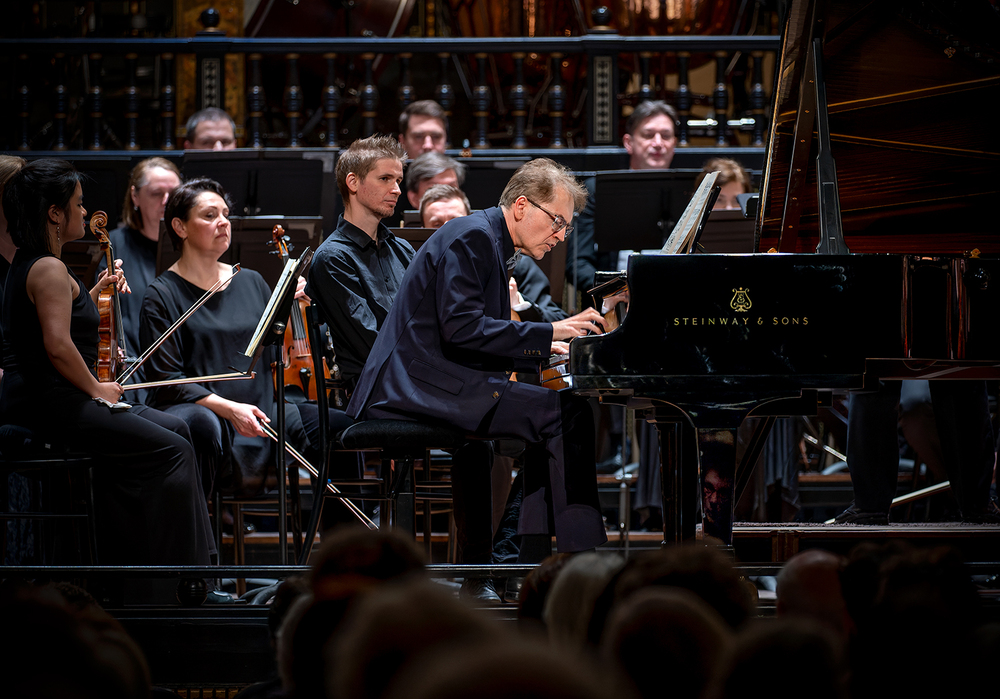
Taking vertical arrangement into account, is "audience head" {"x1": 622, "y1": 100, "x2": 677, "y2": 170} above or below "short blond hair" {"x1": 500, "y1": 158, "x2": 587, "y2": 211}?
above

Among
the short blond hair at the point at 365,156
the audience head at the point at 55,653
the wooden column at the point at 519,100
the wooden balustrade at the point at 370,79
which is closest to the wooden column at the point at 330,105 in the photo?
the wooden balustrade at the point at 370,79

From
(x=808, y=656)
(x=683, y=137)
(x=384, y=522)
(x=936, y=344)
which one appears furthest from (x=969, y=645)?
(x=683, y=137)

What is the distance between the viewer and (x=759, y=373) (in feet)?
8.46

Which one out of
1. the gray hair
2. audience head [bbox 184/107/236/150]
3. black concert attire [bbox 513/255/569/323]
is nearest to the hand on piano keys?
black concert attire [bbox 513/255/569/323]

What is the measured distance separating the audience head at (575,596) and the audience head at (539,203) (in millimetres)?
1637

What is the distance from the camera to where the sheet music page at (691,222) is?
295 cm

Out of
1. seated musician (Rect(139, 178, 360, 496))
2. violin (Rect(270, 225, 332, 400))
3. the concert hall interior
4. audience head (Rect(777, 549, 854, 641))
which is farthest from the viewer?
violin (Rect(270, 225, 332, 400))

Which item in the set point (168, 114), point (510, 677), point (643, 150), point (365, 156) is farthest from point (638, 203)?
point (510, 677)

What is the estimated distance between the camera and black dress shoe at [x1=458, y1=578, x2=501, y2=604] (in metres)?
2.90

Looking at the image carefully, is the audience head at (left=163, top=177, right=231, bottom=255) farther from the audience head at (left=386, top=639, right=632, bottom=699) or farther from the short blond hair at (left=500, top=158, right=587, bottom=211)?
the audience head at (left=386, top=639, right=632, bottom=699)

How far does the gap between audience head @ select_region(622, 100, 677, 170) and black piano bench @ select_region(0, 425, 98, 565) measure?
10.2 ft

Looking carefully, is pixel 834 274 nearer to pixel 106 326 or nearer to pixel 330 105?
pixel 106 326

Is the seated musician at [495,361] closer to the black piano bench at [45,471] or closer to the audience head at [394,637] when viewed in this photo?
the black piano bench at [45,471]

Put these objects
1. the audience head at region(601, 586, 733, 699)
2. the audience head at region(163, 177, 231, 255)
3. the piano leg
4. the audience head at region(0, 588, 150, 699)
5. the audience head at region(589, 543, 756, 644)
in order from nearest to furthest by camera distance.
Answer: the audience head at region(0, 588, 150, 699)
the audience head at region(601, 586, 733, 699)
the audience head at region(589, 543, 756, 644)
the piano leg
the audience head at region(163, 177, 231, 255)
